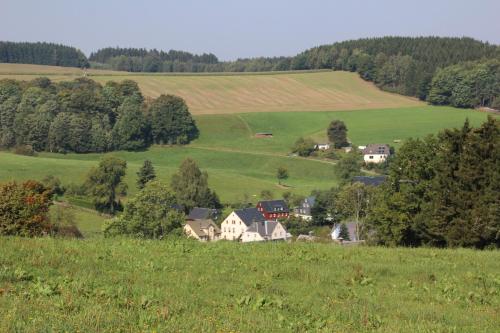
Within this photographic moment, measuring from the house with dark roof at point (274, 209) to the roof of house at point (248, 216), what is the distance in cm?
138

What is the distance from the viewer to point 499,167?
3325 centimetres

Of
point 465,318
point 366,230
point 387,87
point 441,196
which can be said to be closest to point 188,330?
point 465,318

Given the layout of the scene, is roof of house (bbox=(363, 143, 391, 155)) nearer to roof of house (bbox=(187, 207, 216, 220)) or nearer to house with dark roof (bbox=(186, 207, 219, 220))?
house with dark roof (bbox=(186, 207, 219, 220))

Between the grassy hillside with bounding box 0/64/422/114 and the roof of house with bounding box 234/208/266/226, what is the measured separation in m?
67.7

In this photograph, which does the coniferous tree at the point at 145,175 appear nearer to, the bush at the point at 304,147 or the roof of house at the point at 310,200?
the roof of house at the point at 310,200

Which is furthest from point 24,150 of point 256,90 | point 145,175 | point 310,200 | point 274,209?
point 256,90

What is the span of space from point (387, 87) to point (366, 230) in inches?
5047

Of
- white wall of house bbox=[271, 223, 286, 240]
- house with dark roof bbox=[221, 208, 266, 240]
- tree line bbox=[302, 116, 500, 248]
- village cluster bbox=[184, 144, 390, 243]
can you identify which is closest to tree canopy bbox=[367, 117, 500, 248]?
tree line bbox=[302, 116, 500, 248]

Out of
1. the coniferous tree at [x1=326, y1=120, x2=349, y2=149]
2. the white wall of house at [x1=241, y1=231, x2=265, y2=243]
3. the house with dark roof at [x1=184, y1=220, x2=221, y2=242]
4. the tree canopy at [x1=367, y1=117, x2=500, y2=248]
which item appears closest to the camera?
the tree canopy at [x1=367, y1=117, x2=500, y2=248]

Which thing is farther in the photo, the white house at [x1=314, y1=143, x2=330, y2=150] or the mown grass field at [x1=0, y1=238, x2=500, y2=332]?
the white house at [x1=314, y1=143, x2=330, y2=150]

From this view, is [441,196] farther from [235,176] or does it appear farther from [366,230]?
[235,176]

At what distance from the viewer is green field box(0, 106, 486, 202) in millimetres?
90625

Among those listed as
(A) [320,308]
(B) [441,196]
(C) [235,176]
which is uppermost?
(A) [320,308]

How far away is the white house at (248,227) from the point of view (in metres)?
74.1
